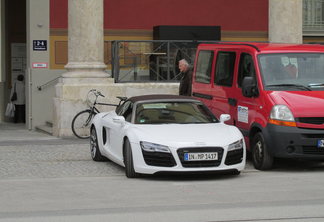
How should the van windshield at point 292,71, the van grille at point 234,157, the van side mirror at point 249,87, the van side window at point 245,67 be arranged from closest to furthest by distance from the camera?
1. the van grille at point 234,157
2. the van side mirror at point 249,87
3. the van windshield at point 292,71
4. the van side window at point 245,67

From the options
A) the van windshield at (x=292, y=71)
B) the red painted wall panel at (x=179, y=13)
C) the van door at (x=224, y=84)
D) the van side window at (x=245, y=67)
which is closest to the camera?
the van windshield at (x=292, y=71)

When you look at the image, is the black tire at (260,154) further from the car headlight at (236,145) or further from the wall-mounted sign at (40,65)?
the wall-mounted sign at (40,65)

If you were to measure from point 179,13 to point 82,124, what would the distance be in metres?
6.09

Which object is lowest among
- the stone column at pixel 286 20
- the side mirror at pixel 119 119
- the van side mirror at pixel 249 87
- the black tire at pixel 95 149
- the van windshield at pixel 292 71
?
the black tire at pixel 95 149

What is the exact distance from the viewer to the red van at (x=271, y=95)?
11.8 m

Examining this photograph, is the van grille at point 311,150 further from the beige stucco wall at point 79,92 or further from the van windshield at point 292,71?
the beige stucco wall at point 79,92

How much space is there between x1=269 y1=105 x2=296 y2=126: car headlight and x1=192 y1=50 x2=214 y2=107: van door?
260 centimetres

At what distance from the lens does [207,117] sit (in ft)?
40.3

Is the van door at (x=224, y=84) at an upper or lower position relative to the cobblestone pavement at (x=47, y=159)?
upper

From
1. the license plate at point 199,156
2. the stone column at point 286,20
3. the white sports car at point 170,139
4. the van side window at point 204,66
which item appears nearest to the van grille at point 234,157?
the white sports car at point 170,139

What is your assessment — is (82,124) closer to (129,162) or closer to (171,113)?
(171,113)

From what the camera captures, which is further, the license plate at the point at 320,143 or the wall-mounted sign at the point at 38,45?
the wall-mounted sign at the point at 38,45

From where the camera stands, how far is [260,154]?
482 inches

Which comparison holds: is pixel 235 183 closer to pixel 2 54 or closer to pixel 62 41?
pixel 62 41
